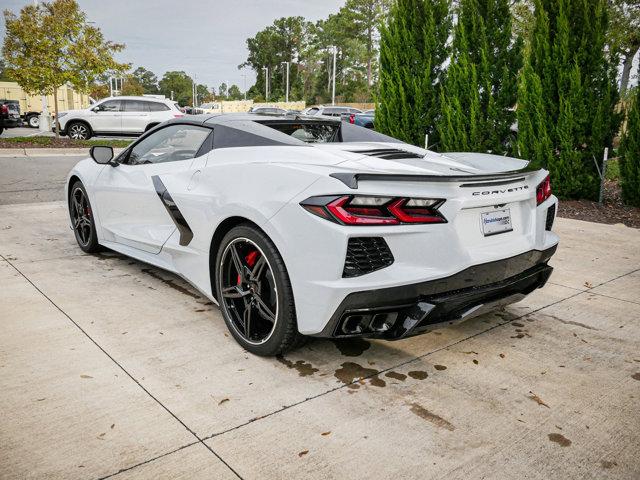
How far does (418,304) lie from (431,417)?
528 millimetres

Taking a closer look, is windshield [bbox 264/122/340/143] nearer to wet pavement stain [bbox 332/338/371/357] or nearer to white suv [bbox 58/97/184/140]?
wet pavement stain [bbox 332/338/371/357]

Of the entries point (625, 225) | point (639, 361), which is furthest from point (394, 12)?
point (639, 361)

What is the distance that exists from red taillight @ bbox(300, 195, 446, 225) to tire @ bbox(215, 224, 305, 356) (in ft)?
1.47

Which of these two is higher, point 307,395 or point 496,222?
point 496,222

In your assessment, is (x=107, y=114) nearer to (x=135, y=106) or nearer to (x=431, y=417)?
(x=135, y=106)

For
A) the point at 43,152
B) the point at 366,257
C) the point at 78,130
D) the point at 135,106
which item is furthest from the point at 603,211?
the point at 78,130

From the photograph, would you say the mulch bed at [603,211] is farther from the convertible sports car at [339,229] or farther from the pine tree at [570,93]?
the convertible sports car at [339,229]

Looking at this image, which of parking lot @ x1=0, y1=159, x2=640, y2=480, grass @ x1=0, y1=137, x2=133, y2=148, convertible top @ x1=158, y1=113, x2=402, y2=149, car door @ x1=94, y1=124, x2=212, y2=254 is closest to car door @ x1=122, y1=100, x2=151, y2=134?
grass @ x1=0, y1=137, x2=133, y2=148

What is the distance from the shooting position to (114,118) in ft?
66.0

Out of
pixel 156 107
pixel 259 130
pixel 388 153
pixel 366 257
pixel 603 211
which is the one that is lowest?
pixel 603 211

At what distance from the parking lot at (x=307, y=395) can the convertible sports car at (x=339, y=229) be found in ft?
1.06

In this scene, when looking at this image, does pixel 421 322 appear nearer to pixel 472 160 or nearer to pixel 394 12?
pixel 472 160

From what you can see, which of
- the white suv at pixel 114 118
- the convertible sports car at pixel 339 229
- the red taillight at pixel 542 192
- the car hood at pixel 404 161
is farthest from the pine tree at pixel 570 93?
the white suv at pixel 114 118

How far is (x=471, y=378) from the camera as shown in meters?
3.01
